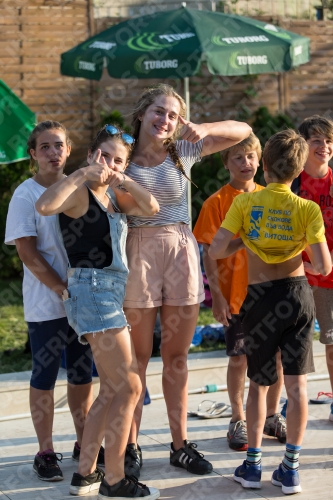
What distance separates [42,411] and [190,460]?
767mm

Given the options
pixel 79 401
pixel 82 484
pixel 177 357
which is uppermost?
pixel 177 357

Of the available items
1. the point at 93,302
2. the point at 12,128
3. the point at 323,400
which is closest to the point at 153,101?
the point at 93,302

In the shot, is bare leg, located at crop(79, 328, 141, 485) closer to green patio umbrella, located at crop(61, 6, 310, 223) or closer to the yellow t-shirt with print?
the yellow t-shirt with print

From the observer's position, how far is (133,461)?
387cm

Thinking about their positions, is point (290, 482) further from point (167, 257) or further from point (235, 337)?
point (167, 257)

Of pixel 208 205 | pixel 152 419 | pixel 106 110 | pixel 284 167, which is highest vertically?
pixel 284 167

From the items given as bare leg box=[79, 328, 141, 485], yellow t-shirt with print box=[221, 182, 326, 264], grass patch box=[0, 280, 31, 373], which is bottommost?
grass patch box=[0, 280, 31, 373]

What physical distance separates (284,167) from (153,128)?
662 millimetres

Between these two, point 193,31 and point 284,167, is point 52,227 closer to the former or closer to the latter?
point 284,167

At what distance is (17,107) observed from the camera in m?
6.18

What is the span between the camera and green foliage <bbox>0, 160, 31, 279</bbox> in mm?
8797

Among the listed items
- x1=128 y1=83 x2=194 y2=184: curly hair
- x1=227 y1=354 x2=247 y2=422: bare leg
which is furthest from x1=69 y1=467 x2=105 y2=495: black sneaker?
x1=128 y1=83 x2=194 y2=184: curly hair

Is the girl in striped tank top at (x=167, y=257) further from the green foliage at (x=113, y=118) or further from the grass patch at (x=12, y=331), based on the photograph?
the green foliage at (x=113, y=118)

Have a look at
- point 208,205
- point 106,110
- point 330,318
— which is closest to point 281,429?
point 330,318
